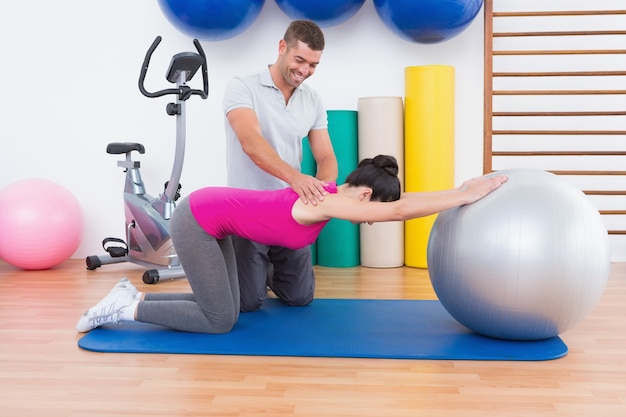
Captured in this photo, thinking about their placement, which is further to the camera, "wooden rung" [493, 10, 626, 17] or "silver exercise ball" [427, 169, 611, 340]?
"wooden rung" [493, 10, 626, 17]

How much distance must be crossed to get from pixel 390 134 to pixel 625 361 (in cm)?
212

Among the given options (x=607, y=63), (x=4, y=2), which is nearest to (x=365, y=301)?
(x=607, y=63)

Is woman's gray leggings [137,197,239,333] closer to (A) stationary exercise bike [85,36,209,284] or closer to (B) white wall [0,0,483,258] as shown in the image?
(A) stationary exercise bike [85,36,209,284]

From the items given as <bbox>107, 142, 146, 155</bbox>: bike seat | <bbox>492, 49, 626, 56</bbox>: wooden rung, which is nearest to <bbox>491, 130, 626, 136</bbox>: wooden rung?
<bbox>492, 49, 626, 56</bbox>: wooden rung

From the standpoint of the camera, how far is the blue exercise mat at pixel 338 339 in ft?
8.35

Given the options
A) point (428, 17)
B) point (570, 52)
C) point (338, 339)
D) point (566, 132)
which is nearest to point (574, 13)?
point (570, 52)

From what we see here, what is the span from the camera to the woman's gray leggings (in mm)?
2666

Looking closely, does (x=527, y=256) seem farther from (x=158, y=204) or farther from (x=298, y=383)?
(x=158, y=204)

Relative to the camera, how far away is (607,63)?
437cm

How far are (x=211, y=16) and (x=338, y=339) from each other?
2094 millimetres

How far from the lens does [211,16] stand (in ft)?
13.0

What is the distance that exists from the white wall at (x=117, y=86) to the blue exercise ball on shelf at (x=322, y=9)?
1.31 ft

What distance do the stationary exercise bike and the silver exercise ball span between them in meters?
1.87

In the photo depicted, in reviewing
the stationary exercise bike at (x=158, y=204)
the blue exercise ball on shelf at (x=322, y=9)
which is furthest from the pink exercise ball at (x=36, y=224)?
the blue exercise ball on shelf at (x=322, y=9)
